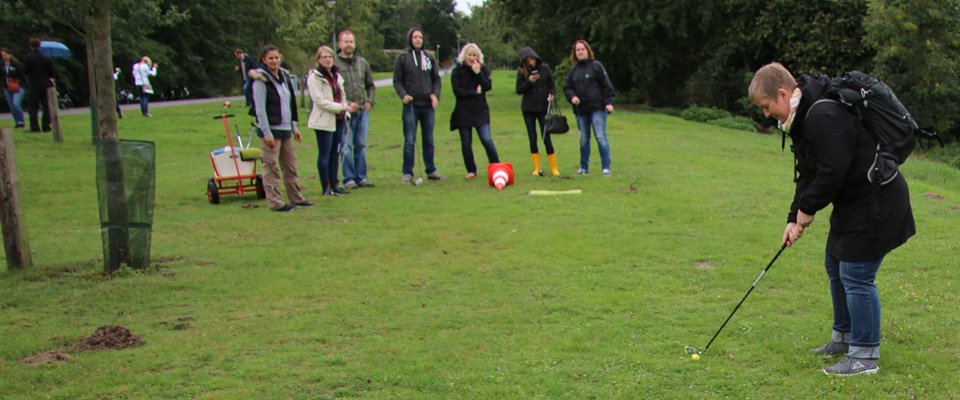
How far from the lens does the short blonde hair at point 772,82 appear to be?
440 cm

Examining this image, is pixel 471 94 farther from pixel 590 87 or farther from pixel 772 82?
pixel 772 82

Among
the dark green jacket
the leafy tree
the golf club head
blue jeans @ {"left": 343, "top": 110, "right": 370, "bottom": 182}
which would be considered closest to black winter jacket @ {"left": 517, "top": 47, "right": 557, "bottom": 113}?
the dark green jacket

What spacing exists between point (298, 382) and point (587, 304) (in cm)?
230

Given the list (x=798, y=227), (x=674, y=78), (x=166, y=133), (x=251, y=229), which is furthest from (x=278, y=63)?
(x=674, y=78)

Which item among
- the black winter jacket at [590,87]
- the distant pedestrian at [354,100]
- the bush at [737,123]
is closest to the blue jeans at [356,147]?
the distant pedestrian at [354,100]

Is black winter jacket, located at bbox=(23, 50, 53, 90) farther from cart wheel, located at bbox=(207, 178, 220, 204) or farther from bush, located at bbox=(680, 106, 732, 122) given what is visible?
bush, located at bbox=(680, 106, 732, 122)

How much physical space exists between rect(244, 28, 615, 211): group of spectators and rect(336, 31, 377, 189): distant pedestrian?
0.01 metres

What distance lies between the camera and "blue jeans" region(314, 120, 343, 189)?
10.7m

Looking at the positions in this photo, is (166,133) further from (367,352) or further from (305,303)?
(367,352)

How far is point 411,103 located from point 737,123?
48.9 feet

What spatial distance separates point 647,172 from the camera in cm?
1277

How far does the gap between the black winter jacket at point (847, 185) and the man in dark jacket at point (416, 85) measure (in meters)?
7.58

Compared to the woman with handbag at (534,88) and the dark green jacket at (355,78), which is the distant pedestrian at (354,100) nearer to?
the dark green jacket at (355,78)

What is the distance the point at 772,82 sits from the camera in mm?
4422
